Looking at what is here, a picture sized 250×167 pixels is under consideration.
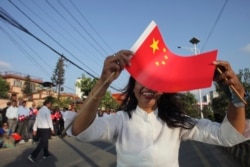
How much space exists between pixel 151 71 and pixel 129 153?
0.54 m

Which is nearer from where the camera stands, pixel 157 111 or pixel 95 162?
pixel 157 111

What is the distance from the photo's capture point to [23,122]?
55.1 feet

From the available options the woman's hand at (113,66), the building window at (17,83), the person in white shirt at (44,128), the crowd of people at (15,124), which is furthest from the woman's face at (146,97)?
the building window at (17,83)

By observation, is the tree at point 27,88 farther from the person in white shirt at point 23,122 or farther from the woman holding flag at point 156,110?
the woman holding flag at point 156,110

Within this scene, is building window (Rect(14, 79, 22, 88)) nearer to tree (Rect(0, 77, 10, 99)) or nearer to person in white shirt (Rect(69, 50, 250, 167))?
tree (Rect(0, 77, 10, 99))

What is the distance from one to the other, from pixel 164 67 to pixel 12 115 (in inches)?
558

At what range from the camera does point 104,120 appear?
239 centimetres

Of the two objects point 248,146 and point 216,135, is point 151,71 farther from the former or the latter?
point 248,146

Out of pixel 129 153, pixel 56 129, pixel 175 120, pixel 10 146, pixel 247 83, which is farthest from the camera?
pixel 247 83

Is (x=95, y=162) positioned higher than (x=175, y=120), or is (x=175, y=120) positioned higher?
(x=175, y=120)

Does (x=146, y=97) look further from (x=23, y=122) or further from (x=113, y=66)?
(x=23, y=122)

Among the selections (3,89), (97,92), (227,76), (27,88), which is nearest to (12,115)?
(97,92)

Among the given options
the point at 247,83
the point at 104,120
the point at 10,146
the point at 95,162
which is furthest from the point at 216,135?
the point at 247,83

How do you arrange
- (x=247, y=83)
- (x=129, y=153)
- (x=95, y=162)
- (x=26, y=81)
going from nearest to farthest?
(x=129, y=153) → (x=95, y=162) → (x=247, y=83) → (x=26, y=81)
